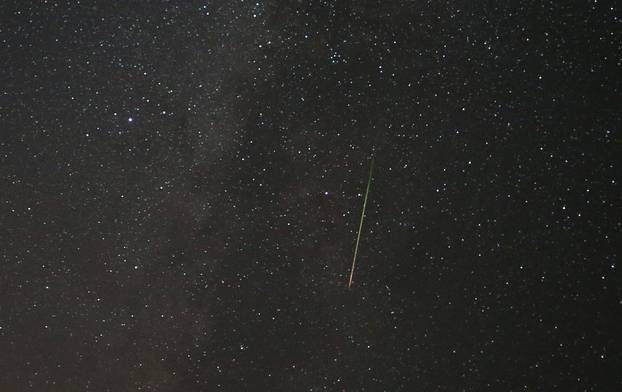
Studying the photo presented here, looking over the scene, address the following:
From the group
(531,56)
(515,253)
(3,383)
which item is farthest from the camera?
(3,383)

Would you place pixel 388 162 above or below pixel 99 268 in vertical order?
above

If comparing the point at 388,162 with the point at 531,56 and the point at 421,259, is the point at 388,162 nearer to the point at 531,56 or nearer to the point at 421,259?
the point at 421,259

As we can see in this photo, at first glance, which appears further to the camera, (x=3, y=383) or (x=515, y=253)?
(x=3, y=383)

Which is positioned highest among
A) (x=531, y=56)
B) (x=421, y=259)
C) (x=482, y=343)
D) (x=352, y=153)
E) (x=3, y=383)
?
(x=531, y=56)

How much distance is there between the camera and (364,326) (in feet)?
5.61

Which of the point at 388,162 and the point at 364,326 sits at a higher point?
the point at 388,162

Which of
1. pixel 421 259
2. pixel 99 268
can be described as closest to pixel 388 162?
pixel 421 259

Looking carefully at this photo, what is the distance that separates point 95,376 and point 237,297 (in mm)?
518

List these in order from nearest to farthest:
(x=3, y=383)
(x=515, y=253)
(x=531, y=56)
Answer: (x=531, y=56), (x=515, y=253), (x=3, y=383)

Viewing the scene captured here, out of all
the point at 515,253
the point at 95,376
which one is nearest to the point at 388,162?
the point at 515,253

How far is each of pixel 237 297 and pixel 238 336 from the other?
13 centimetres

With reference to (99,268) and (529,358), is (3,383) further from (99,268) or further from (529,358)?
(529,358)

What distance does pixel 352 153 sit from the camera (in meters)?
Answer: 1.64

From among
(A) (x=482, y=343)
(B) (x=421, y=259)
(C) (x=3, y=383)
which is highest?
(B) (x=421, y=259)
